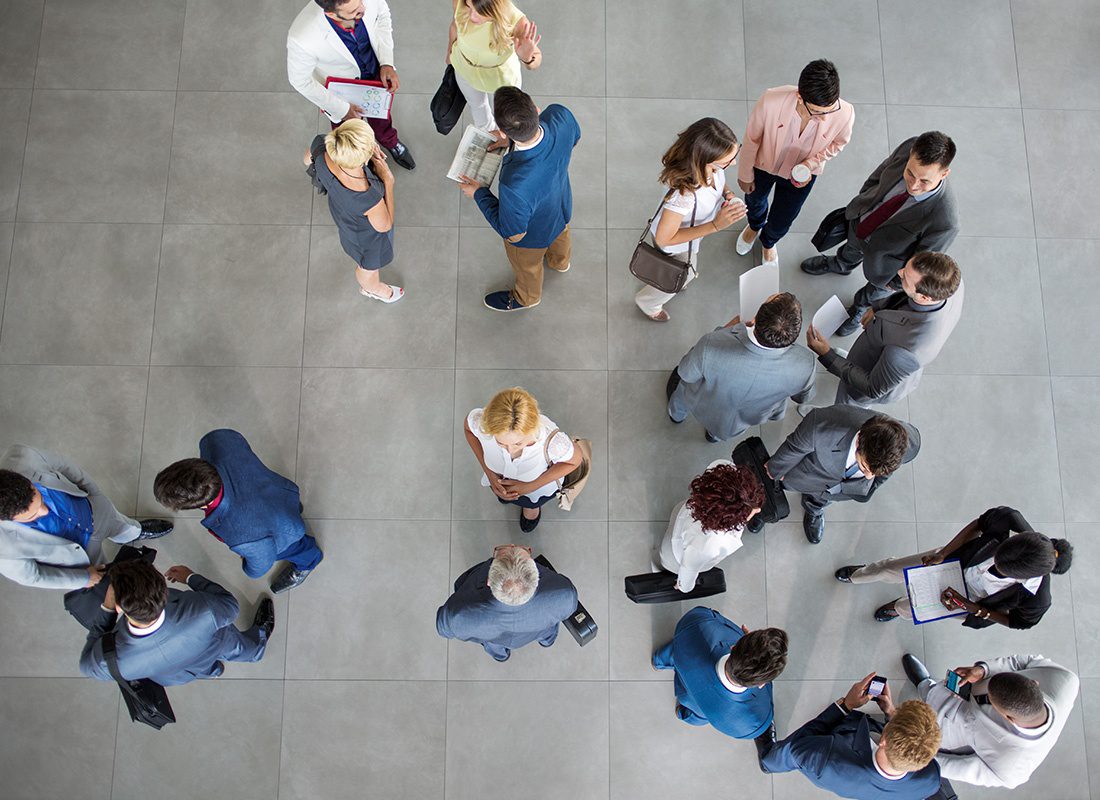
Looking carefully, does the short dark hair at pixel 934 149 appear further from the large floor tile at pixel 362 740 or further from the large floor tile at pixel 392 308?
the large floor tile at pixel 362 740

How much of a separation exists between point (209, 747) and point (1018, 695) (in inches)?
168

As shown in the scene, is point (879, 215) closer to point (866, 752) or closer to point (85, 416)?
point (866, 752)

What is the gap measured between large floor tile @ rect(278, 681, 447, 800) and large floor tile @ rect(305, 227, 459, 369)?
2021 millimetres

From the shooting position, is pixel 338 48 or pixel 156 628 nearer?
pixel 156 628

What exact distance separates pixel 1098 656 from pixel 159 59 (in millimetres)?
7413

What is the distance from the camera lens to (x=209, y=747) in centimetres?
404

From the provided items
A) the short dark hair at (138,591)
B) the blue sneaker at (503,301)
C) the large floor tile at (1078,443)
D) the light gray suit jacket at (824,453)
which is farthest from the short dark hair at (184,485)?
the large floor tile at (1078,443)

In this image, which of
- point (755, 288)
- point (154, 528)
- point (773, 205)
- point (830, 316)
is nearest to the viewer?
point (755, 288)

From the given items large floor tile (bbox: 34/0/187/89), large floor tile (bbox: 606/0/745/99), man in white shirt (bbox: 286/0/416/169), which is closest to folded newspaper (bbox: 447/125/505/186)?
man in white shirt (bbox: 286/0/416/169)

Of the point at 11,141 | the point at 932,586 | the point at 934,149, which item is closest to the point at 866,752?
the point at 932,586

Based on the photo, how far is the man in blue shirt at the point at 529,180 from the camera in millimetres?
3098

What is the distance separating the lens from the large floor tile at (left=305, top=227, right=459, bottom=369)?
4.52 m

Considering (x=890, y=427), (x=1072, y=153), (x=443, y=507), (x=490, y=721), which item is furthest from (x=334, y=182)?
(x=1072, y=153)

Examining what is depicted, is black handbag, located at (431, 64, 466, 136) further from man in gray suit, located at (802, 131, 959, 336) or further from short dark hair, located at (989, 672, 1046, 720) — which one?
short dark hair, located at (989, 672, 1046, 720)
